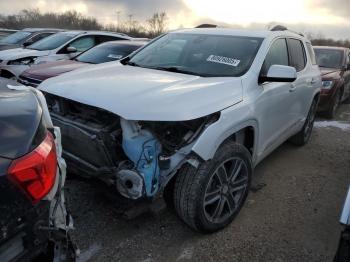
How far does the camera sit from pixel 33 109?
183cm

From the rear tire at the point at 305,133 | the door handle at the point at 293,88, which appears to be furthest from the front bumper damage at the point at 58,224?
the rear tire at the point at 305,133

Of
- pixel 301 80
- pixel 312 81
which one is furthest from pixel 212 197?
pixel 312 81

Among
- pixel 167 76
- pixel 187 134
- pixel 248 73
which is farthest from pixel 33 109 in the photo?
pixel 248 73

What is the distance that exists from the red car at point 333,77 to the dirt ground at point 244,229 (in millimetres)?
3581

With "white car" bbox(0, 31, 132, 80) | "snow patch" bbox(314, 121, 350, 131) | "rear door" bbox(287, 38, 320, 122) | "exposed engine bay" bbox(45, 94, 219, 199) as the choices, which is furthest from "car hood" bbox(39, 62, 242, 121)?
"white car" bbox(0, 31, 132, 80)

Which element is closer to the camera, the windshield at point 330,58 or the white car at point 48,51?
the white car at point 48,51

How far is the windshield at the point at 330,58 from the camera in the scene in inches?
353

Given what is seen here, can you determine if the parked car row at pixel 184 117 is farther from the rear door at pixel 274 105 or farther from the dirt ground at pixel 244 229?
the dirt ground at pixel 244 229

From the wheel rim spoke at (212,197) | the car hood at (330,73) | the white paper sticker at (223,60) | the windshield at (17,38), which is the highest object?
the white paper sticker at (223,60)

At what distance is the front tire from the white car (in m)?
5.58

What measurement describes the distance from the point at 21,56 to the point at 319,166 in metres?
6.62

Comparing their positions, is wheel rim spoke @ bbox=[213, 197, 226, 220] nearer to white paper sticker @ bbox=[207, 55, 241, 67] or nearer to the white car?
white paper sticker @ bbox=[207, 55, 241, 67]

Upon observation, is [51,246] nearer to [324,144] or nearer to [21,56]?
[324,144]

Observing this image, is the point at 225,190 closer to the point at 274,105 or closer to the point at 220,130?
the point at 220,130
